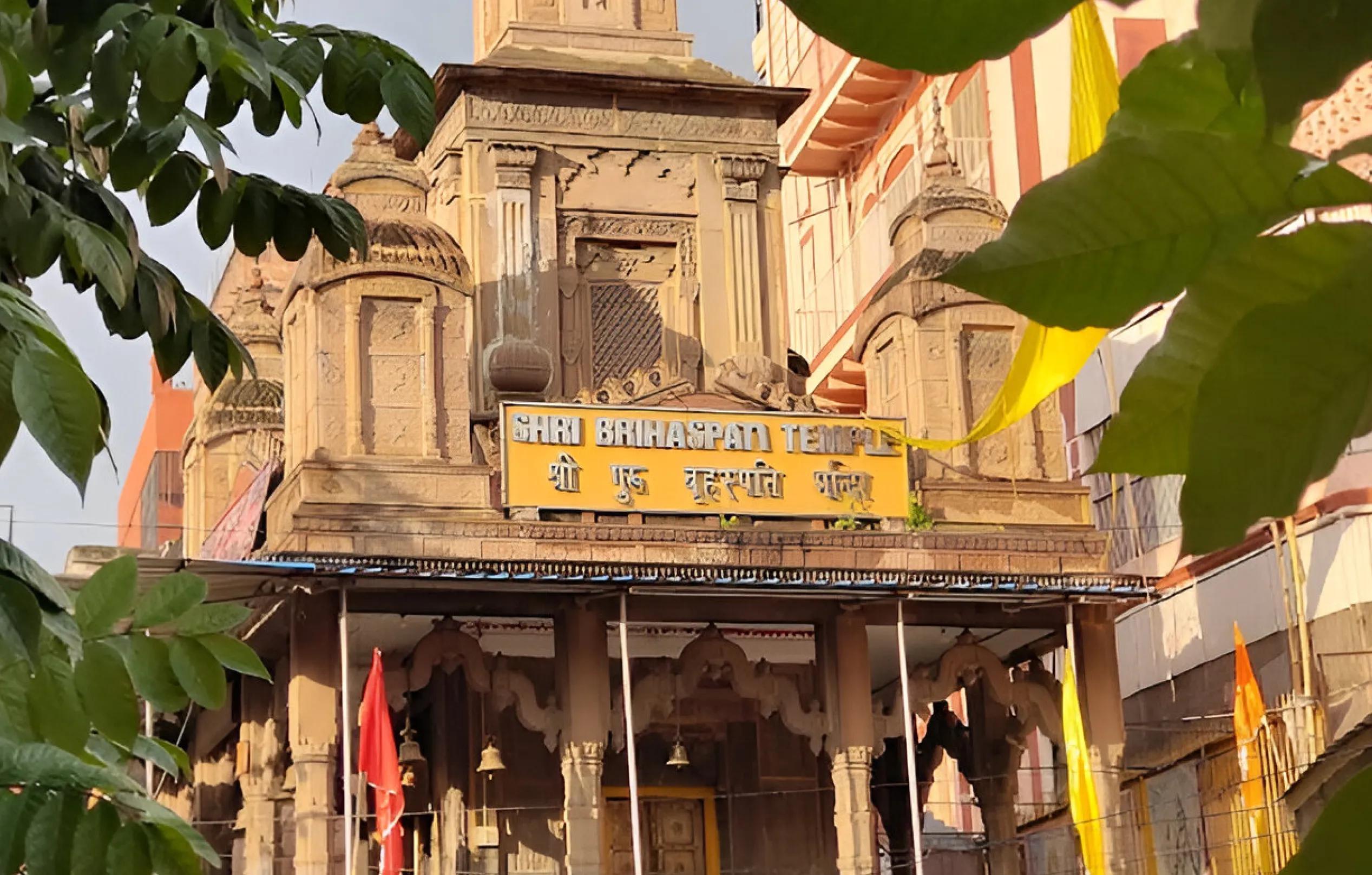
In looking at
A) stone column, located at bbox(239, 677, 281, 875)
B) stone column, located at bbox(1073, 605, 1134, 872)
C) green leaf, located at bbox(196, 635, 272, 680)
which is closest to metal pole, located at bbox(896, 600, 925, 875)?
stone column, located at bbox(1073, 605, 1134, 872)

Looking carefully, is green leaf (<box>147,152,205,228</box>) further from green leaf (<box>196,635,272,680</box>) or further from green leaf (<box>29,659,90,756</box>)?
green leaf (<box>29,659,90,756</box>)

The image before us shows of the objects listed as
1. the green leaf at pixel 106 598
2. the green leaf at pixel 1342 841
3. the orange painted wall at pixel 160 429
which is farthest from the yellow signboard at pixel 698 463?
the orange painted wall at pixel 160 429

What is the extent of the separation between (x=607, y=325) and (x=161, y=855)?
58.9 ft

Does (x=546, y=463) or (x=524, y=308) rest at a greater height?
(x=524, y=308)

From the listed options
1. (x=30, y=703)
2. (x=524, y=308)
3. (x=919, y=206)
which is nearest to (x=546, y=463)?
(x=524, y=308)

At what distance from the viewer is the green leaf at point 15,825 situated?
123 inches

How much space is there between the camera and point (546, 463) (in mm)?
18031

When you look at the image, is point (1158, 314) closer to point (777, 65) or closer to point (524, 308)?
point (524, 308)

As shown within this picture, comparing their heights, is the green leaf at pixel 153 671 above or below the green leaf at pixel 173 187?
below

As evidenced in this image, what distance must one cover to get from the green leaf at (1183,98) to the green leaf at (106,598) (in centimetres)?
267

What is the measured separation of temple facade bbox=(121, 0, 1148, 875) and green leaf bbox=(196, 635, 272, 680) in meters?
12.0

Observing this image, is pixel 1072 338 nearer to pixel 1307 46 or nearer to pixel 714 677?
pixel 1307 46

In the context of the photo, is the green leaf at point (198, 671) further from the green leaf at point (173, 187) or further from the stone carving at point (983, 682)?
the stone carving at point (983, 682)

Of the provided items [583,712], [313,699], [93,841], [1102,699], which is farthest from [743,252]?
[93,841]
